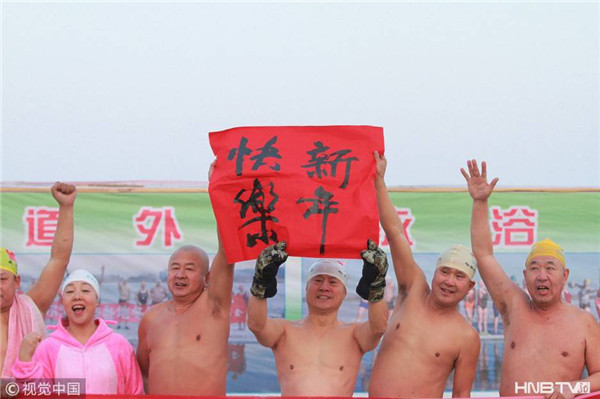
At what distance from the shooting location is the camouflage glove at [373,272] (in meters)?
4.04

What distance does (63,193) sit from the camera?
189 inches

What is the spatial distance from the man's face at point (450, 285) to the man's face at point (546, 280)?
36 cm

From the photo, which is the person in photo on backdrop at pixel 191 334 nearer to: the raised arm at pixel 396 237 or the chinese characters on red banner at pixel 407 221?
the raised arm at pixel 396 237

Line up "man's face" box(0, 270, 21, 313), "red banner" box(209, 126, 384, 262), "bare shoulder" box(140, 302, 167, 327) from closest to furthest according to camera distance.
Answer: "red banner" box(209, 126, 384, 262) < "man's face" box(0, 270, 21, 313) < "bare shoulder" box(140, 302, 167, 327)

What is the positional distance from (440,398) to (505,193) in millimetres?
2329

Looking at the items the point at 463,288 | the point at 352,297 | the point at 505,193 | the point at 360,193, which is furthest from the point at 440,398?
the point at 505,193

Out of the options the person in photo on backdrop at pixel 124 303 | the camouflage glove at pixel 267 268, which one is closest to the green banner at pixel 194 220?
the person in photo on backdrop at pixel 124 303

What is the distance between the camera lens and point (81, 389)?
430cm

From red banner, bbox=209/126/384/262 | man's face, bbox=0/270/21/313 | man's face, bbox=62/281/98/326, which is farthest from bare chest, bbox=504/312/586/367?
man's face, bbox=0/270/21/313

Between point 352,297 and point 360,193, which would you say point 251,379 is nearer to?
point 352,297

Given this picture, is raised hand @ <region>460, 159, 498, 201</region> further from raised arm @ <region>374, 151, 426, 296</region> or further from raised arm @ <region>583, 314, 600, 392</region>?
raised arm @ <region>583, 314, 600, 392</region>

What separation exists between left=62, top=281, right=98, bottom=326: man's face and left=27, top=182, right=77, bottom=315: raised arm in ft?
0.99

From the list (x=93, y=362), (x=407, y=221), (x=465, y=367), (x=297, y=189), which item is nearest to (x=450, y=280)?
(x=465, y=367)

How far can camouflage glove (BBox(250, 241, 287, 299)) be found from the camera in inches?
159
